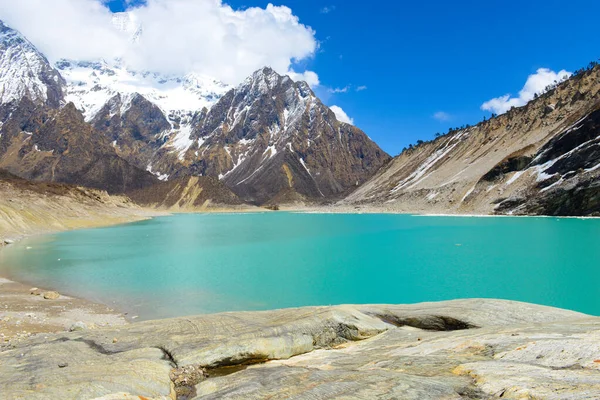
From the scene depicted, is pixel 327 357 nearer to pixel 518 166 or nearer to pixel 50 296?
pixel 50 296

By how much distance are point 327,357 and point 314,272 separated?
24.6 metres

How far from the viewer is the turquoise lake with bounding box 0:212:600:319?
81.6 ft

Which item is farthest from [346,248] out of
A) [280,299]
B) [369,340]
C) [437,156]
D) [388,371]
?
[437,156]

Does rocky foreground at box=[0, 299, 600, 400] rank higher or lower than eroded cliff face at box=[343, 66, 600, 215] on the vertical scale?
lower

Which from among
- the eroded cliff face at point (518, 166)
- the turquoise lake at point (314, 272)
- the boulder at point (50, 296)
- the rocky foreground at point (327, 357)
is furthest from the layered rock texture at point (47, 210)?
the eroded cliff face at point (518, 166)

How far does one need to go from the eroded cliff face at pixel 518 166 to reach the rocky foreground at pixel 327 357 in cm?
9341

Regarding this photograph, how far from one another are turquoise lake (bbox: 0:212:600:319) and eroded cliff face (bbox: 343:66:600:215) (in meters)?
45.7

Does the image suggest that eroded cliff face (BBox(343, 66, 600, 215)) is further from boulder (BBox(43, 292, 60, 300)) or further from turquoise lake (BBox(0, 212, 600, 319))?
boulder (BBox(43, 292, 60, 300))

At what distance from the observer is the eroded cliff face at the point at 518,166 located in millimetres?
94438

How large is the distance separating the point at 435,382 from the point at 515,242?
49.9 m

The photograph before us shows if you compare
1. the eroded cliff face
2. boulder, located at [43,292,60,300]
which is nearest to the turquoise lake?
boulder, located at [43,292,60,300]

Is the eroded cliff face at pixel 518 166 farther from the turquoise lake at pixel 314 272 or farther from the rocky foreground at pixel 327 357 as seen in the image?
the rocky foreground at pixel 327 357

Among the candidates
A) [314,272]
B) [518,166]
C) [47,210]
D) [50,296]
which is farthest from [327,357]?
[518,166]

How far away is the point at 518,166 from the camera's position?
383 ft
